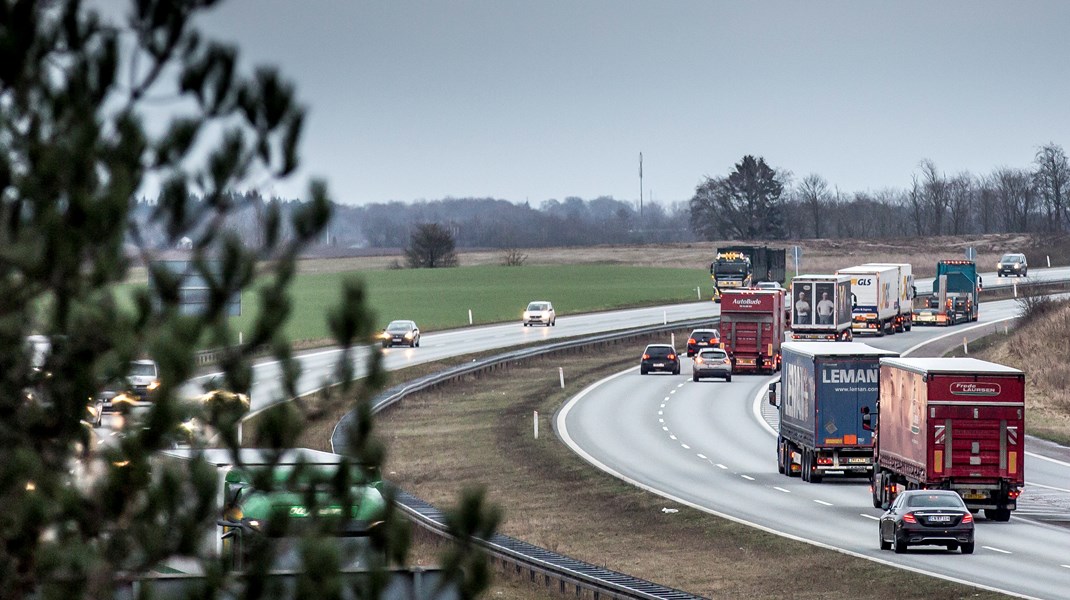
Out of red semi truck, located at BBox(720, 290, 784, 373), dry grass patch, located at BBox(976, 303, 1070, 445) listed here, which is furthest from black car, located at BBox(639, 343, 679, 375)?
dry grass patch, located at BBox(976, 303, 1070, 445)

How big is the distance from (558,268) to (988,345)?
9423cm

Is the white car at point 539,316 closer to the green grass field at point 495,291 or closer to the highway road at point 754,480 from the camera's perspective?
the green grass field at point 495,291

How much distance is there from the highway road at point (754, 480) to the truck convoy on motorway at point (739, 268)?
38680 millimetres

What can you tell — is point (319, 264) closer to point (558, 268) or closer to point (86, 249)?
point (558, 268)

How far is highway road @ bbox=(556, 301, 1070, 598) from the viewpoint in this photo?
94.1 ft

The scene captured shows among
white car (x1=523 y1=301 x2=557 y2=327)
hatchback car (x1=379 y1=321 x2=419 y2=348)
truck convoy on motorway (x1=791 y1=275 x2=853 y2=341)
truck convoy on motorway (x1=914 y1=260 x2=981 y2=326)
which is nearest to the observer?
truck convoy on motorway (x1=791 y1=275 x2=853 y2=341)

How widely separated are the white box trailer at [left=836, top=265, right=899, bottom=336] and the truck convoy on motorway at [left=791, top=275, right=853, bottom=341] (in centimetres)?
763

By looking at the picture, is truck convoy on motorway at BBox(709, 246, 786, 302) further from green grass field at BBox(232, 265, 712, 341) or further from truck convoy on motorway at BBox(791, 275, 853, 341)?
truck convoy on motorway at BBox(791, 275, 853, 341)

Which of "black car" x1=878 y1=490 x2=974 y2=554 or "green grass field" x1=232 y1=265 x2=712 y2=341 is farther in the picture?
"green grass field" x1=232 y1=265 x2=712 y2=341

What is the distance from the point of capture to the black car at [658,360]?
68.1 m

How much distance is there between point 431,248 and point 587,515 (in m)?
145

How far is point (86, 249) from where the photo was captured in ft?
25.6

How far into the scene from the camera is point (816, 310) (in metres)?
71.0

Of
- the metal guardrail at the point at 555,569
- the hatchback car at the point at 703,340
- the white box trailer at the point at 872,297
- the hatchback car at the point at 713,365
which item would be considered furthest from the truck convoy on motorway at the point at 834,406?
the white box trailer at the point at 872,297
